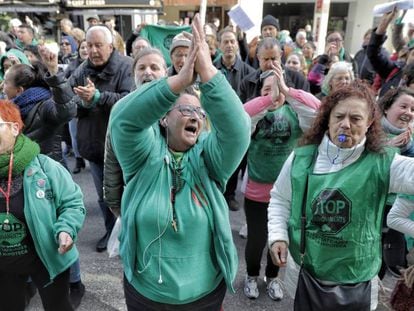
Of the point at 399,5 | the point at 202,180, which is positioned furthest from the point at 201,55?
the point at 399,5

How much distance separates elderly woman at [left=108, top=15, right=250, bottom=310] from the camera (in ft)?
4.91

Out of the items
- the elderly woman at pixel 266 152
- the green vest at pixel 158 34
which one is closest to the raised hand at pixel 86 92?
the elderly woman at pixel 266 152

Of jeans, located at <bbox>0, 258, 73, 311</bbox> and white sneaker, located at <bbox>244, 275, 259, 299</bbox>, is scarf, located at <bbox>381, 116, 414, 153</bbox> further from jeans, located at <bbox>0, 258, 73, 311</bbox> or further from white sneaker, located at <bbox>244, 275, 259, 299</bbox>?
jeans, located at <bbox>0, 258, 73, 311</bbox>

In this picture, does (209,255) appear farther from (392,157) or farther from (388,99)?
(388,99)

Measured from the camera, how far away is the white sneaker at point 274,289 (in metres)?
2.95

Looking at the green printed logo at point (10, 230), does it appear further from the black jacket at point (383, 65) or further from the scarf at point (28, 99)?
the black jacket at point (383, 65)

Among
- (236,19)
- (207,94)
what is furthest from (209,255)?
(236,19)

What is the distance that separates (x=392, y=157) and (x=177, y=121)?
3.36 ft

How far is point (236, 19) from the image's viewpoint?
5.06 meters

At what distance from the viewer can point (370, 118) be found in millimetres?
1852

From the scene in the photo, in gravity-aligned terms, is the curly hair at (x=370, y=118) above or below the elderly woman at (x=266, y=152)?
above

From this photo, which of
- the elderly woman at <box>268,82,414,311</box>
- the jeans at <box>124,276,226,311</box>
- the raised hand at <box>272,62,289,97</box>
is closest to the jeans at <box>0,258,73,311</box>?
the jeans at <box>124,276,226,311</box>

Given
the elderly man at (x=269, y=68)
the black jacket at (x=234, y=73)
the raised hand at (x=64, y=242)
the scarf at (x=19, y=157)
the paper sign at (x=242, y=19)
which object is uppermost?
the paper sign at (x=242, y=19)

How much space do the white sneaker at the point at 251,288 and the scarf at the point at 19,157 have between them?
190 cm
